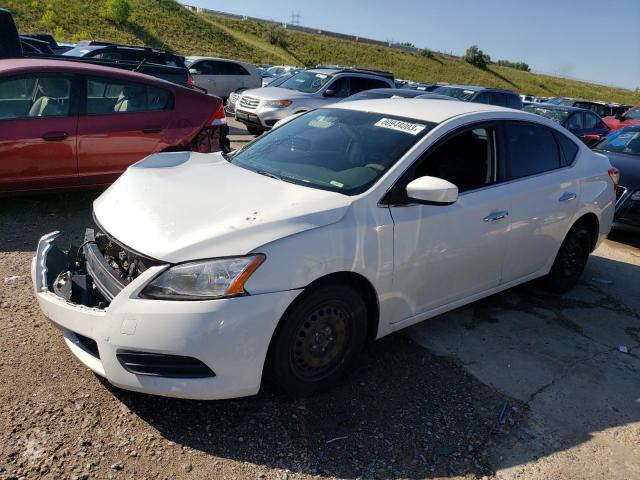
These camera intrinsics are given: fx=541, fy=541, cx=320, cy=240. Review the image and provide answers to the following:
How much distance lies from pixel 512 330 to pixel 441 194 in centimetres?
168

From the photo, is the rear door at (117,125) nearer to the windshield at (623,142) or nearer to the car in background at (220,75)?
the windshield at (623,142)

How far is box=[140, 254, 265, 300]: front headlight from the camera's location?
8.35 ft

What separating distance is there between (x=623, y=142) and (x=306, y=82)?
7.42 meters

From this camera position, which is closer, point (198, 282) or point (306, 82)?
point (198, 282)

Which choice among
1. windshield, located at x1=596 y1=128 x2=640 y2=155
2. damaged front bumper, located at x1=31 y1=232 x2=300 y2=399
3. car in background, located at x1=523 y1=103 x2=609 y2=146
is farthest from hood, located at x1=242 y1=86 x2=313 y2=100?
damaged front bumper, located at x1=31 y1=232 x2=300 y2=399

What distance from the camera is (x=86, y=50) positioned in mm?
12703

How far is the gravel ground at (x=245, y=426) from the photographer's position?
2.51 m

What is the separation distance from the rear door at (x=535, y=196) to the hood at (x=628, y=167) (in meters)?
2.86

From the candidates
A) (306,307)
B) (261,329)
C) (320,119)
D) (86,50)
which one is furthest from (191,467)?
(86,50)

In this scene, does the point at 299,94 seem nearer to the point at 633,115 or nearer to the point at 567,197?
the point at 567,197

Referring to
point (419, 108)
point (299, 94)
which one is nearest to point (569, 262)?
point (419, 108)

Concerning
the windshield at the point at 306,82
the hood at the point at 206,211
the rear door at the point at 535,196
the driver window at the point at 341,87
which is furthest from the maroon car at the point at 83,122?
the driver window at the point at 341,87

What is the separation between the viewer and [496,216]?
380cm

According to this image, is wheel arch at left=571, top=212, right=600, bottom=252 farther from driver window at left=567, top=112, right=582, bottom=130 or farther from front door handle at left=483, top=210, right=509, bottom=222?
driver window at left=567, top=112, right=582, bottom=130
